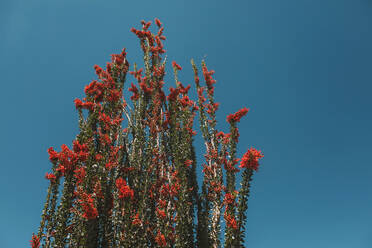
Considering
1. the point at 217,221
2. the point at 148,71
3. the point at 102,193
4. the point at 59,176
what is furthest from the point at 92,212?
the point at 148,71

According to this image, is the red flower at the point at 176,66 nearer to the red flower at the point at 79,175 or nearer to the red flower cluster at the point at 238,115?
the red flower cluster at the point at 238,115

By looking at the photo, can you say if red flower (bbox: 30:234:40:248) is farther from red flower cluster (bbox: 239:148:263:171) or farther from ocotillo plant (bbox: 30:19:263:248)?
red flower cluster (bbox: 239:148:263:171)

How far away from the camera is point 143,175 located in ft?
31.2

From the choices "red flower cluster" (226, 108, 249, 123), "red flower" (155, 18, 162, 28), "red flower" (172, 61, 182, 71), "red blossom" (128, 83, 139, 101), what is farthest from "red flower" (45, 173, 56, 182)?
"red flower" (155, 18, 162, 28)

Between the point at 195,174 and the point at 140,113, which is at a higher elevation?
the point at 140,113

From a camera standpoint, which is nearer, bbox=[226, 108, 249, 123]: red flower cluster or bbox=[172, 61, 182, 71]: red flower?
bbox=[226, 108, 249, 123]: red flower cluster

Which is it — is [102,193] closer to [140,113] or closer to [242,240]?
[140,113]

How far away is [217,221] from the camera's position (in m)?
9.41

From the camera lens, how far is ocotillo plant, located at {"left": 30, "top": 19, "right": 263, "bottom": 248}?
7.51m

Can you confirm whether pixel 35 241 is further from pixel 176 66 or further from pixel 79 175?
pixel 176 66

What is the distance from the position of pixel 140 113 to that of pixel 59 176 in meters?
5.17

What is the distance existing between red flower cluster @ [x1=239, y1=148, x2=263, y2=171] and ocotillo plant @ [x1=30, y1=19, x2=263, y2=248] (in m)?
0.04

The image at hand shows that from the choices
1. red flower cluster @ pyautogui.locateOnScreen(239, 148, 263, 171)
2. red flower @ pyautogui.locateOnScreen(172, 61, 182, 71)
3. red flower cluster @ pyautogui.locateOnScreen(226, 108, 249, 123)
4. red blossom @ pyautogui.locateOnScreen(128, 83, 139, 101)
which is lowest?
red flower cluster @ pyautogui.locateOnScreen(239, 148, 263, 171)

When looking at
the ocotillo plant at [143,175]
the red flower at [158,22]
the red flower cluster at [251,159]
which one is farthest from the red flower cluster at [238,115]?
the red flower at [158,22]
